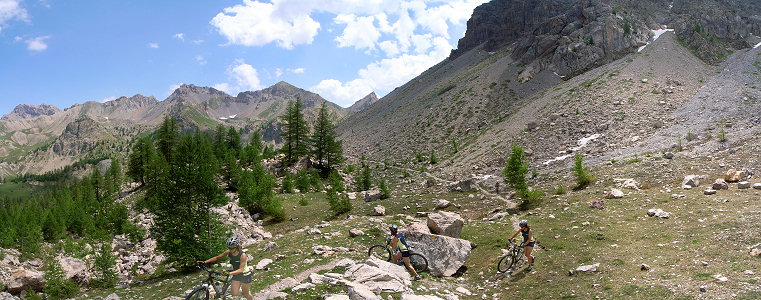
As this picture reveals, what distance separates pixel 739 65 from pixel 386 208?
232 feet

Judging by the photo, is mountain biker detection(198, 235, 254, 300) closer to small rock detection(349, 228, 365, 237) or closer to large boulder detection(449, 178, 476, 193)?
small rock detection(349, 228, 365, 237)

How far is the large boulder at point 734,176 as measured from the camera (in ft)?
86.3

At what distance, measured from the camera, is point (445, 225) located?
2312 centimetres

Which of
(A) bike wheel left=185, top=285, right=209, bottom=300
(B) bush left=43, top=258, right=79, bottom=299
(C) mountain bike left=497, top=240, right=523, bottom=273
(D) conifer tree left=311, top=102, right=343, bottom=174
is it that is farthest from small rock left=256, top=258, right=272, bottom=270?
(D) conifer tree left=311, top=102, right=343, bottom=174

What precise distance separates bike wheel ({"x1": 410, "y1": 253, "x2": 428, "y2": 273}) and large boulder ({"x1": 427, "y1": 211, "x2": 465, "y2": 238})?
454 cm

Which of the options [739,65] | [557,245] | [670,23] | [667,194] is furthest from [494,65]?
[557,245]

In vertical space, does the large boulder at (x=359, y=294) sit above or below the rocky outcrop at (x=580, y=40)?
below

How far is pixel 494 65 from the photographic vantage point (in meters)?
105

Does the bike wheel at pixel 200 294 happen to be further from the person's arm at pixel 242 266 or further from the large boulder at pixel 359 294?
the large boulder at pixel 359 294

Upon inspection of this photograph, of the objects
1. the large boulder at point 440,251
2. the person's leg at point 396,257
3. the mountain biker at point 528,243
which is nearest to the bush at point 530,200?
the mountain biker at point 528,243

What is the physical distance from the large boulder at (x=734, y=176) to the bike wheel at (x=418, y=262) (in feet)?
76.5

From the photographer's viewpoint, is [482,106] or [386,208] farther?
[482,106]

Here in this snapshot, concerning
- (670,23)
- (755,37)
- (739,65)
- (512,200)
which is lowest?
(512,200)

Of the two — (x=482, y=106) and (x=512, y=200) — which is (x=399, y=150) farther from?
(x=512, y=200)
